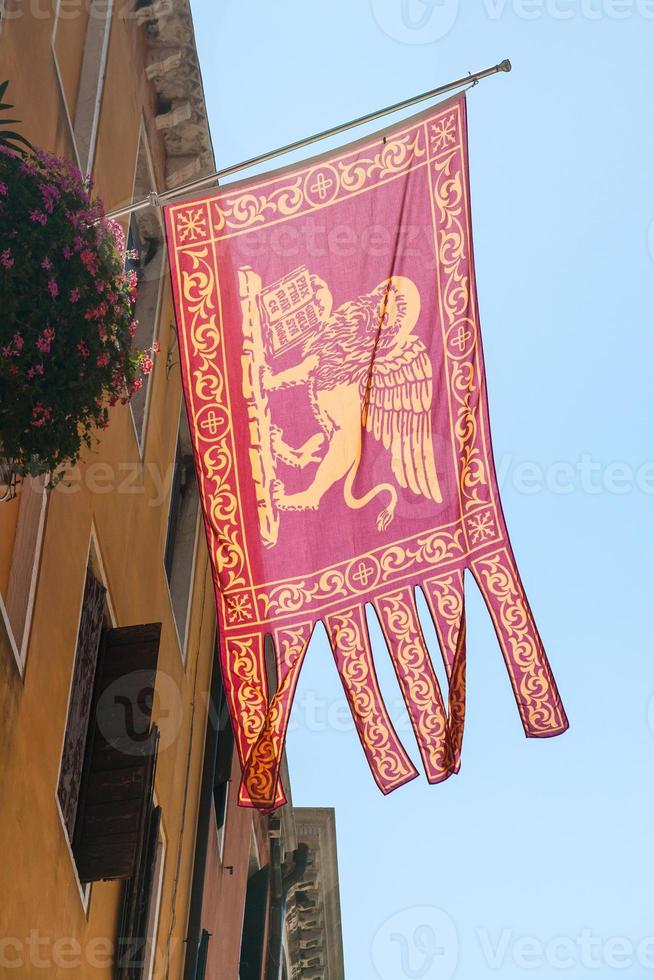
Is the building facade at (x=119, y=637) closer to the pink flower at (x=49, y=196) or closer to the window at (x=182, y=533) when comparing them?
the window at (x=182, y=533)

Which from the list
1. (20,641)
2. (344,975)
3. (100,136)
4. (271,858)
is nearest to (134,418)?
(100,136)

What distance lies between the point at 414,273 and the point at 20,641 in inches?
143

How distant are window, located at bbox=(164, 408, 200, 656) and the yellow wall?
301mm

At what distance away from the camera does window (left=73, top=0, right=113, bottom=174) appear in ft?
34.1

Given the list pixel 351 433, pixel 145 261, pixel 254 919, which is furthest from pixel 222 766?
pixel 351 433

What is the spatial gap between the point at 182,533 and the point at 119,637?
14.1ft

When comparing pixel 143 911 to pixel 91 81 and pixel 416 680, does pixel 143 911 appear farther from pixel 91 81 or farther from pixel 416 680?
pixel 91 81

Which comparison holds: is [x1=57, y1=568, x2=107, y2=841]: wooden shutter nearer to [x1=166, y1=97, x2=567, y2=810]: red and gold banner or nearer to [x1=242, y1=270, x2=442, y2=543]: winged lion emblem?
[x1=166, y1=97, x2=567, y2=810]: red and gold banner

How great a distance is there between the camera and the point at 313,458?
9.28 meters

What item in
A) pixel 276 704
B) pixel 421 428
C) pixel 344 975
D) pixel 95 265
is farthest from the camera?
pixel 344 975

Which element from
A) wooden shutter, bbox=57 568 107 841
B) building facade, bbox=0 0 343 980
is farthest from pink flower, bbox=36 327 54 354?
wooden shutter, bbox=57 568 107 841

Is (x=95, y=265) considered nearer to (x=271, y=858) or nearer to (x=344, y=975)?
(x=271, y=858)

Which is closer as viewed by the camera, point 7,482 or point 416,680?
point 7,482

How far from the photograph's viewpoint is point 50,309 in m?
6.29
